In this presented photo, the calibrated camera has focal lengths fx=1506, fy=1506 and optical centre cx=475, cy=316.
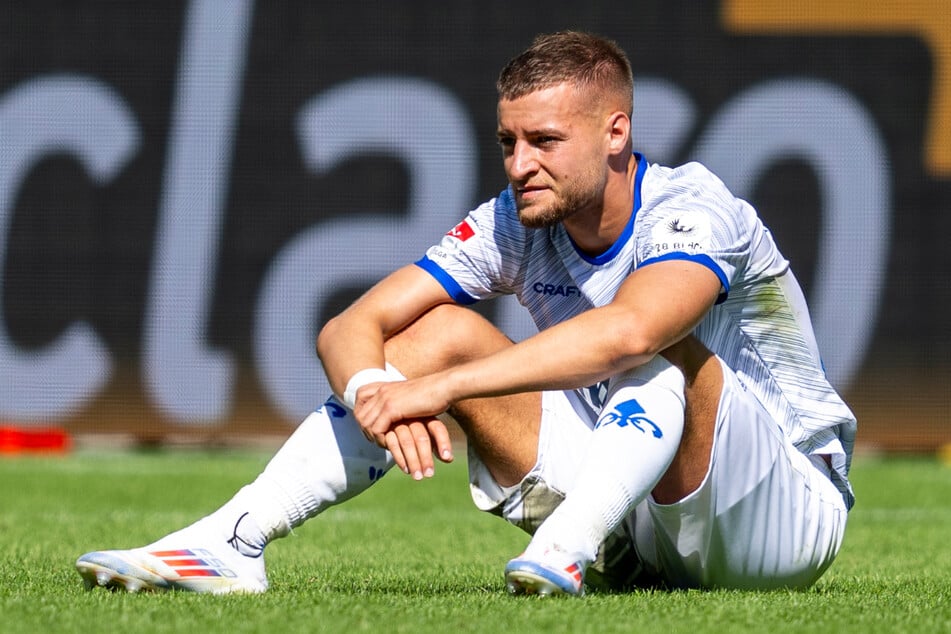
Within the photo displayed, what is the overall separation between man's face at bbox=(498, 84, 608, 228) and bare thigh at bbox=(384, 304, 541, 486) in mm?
258

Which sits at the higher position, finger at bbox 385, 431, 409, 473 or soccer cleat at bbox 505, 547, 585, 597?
finger at bbox 385, 431, 409, 473

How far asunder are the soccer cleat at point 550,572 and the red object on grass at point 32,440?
5785mm

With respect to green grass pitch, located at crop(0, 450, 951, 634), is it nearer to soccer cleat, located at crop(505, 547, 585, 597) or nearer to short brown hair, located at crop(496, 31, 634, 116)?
soccer cleat, located at crop(505, 547, 585, 597)

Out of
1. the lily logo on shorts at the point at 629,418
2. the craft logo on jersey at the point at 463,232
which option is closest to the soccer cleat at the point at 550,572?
the lily logo on shorts at the point at 629,418

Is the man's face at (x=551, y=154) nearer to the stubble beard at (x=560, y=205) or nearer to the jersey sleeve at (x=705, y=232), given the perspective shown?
the stubble beard at (x=560, y=205)

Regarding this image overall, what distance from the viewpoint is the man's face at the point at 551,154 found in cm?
302

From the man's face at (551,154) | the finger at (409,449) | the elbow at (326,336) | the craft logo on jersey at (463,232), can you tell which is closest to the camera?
the finger at (409,449)

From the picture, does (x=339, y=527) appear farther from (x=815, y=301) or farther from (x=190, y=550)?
(x=815, y=301)

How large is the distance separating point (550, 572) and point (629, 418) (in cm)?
31

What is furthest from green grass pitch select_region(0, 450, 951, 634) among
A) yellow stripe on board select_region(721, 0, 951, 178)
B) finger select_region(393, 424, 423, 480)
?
yellow stripe on board select_region(721, 0, 951, 178)

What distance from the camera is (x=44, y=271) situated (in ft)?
26.1

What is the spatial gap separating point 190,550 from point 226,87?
5438mm

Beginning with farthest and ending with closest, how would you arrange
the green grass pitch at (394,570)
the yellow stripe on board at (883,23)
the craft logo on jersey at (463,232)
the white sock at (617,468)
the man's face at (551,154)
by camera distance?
the yellow stripe on board at (883,23) < the craft logo on jersey at (463,232) < the man's face at (551,154) < the white sock at (617,468) < the green grass pitch at (394,570)

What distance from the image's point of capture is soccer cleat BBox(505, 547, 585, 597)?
8.61 feet
